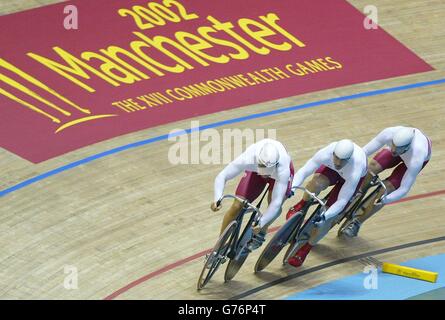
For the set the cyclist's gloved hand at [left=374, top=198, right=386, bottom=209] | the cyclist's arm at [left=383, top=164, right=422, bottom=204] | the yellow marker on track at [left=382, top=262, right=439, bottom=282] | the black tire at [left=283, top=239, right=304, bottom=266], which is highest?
the cyclist's arm at [left=383, top=164, right=422, bottom=204]

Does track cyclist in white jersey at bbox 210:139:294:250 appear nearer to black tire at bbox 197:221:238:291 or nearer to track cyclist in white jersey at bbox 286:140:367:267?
black tire at bbox 197:221:238:291

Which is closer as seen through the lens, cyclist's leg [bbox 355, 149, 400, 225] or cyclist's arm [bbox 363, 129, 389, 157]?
cyclist's arm [bbox 363, 129, 389, 157]

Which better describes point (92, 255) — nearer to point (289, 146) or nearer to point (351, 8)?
point (289, 146)

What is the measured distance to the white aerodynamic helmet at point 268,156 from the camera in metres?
8.41

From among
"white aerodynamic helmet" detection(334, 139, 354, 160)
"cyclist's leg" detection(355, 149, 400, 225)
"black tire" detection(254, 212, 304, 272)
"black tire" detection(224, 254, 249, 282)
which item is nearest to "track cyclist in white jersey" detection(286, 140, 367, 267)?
"white aerodynamic helmet" detection(334, 139, 354, 160)

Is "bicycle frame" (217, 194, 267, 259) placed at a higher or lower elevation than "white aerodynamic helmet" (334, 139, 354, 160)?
lower

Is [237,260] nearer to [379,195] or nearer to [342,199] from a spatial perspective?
[342,199]

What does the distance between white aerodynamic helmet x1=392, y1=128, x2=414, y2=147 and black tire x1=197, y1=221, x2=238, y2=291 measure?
1.37 metres

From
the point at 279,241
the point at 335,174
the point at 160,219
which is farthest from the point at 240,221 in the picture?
the point at 160,219

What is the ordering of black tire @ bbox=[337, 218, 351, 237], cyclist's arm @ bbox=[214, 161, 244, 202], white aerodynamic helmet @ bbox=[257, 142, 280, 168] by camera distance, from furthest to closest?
1. black tire @ bbox=[337, 218, 351, 237]
2. cyclist's arm @ bbox=[214, 161, 244, 202]
3. white aerodynamic helmet @ bbox=[257, 142, 280, 168]

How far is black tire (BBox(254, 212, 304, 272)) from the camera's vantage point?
8.98 m

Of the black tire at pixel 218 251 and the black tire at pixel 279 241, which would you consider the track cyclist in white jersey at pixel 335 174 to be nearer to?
the black tire at pixel 279 241
